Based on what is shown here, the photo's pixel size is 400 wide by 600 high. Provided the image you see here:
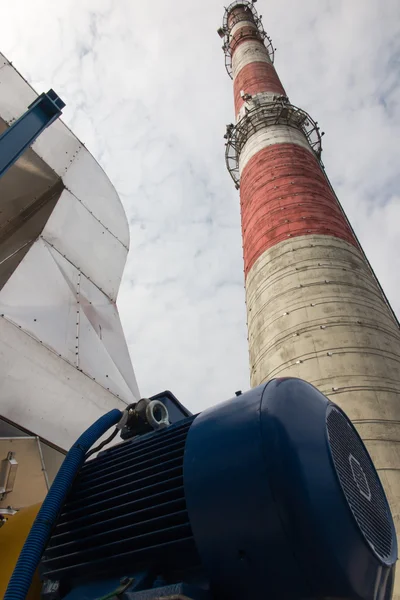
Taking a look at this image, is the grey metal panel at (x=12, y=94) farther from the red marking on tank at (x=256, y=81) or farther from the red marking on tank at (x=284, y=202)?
the red marking on tank at (x=256, y=81)

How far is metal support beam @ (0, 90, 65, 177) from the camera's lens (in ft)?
14.0

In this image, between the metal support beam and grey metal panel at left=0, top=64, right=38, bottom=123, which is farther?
grey metal panel at left=0, top=64, right=38, bottom=123

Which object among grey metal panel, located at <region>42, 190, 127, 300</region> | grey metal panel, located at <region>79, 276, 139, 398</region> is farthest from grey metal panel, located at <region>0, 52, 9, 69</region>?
grey metal panel, located at <region>79, 276, 139, 398</region>

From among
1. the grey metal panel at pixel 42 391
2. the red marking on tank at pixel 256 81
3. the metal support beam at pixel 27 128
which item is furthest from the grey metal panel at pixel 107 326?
the red marking on tank at pixel 256 81

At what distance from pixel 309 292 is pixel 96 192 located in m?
4.10

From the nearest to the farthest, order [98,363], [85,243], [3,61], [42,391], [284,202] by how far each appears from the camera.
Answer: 1. [42,391]
2. [98,363]
3. [3,61]
4. [85,243]
5. [284,202]

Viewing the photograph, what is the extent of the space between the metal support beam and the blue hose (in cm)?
280

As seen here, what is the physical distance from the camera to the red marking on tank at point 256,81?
13653 mm

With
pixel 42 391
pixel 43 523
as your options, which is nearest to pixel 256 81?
pixel 42 391

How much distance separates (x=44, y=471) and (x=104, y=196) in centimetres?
524

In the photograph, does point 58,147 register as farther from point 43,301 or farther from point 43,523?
point 43,523

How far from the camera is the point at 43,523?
2.10 m

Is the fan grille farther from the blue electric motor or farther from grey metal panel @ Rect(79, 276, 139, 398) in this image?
grey metal panel @ Rect(79, 276, 139, 398)

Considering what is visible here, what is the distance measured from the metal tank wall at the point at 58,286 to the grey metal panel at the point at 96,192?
22 mm
